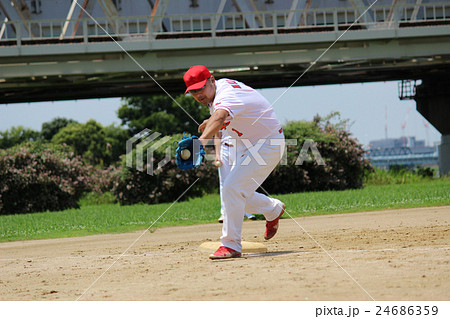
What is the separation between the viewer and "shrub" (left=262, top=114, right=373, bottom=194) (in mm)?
21672

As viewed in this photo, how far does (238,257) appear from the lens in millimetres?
6469

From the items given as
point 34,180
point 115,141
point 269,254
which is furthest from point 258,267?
point 115,141

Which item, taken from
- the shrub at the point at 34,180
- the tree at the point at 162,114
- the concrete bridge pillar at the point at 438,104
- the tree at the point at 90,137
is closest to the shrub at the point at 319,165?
the shrub at the point at 34,180

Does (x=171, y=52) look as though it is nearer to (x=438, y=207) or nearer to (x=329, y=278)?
(x=438, y=207)

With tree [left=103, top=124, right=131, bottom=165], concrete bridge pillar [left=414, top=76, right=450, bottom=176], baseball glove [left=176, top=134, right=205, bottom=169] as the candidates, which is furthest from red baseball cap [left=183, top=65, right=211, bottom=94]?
tree [left=103, top=124, right=131, bottom=165]

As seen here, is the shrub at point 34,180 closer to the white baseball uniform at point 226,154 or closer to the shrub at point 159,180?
the shrub at point 159,180

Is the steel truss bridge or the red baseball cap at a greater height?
the steel truss bridge

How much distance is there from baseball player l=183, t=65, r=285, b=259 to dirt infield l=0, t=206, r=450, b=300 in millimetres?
444

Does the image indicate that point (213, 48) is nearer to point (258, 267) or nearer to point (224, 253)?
point (224, 253)

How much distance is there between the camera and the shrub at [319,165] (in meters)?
21.7

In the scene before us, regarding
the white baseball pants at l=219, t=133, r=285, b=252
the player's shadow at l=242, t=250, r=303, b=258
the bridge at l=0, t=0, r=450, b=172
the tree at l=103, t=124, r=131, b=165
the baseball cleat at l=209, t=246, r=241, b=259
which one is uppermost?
the bridge at l=0, t=0, r=450, b=172

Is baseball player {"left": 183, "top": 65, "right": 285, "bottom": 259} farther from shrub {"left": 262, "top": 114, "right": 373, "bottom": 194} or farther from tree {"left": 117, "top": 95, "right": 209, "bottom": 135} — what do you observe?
tree {"left": 117, "top": 95, "right": 209, "bottom": 135}

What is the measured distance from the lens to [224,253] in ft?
20.9
